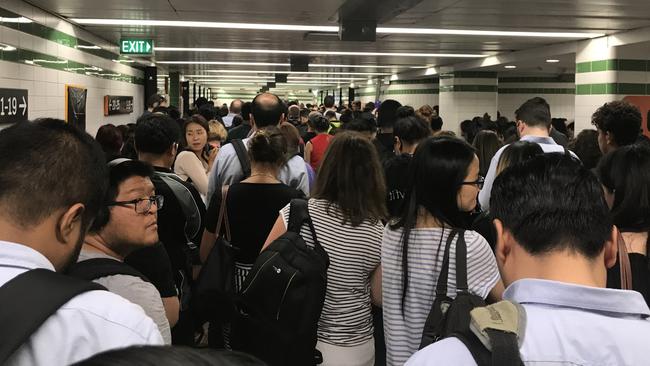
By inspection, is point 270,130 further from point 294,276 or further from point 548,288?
point 548,288

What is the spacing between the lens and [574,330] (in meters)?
1.14

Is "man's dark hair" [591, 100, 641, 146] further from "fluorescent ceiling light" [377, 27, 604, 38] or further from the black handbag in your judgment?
"fluorescent ceiling light" [377, 27, 604, 38]

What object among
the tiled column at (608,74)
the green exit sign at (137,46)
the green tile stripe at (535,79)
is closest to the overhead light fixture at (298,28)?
the tiled column at (608,74)

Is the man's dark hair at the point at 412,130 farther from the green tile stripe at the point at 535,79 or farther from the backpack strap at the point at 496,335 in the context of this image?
the green tile stripe at the point at 535,79

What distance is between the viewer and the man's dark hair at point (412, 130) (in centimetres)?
488

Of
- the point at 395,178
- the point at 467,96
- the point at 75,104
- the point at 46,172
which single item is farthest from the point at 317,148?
the point at 467,96

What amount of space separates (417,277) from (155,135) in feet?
5.98

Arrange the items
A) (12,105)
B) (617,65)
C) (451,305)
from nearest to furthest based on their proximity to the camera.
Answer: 1. (451,305)
2. (12,105)
3. (617,65)

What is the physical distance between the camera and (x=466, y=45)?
13.3 m

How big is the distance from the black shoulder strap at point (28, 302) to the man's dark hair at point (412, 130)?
3.89 m

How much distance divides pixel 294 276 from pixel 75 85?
9209 mm

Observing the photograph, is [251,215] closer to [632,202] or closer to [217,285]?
[217,285]

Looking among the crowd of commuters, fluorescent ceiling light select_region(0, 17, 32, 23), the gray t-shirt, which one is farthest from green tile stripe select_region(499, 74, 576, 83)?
the gray t-shirt

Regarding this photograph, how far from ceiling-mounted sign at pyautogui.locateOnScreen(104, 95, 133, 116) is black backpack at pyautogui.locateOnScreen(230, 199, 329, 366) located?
1143cm
